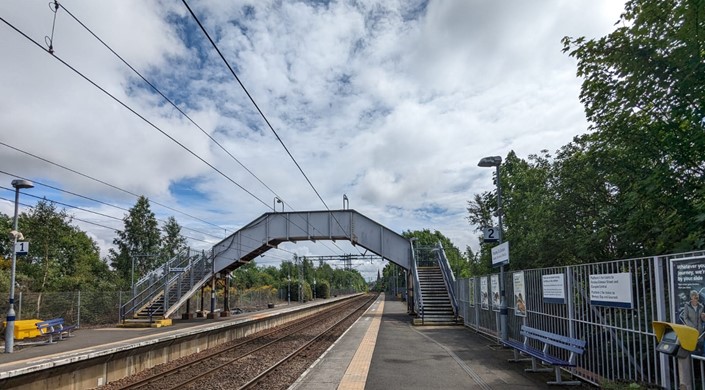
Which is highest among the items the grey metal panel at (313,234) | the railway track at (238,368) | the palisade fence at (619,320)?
the grey metal panel at (313,234)

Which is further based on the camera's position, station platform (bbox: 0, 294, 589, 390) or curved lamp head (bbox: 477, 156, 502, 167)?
curved lamp head (bbox: 477, 156, 502, 167)

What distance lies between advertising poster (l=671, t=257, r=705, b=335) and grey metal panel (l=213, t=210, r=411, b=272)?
83.3ft

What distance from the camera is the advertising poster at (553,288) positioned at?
9623 millimetres

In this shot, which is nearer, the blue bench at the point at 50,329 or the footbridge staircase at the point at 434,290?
the blue bench at the point at 50,329

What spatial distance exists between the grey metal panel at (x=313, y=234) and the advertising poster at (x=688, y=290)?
2539 centimetres

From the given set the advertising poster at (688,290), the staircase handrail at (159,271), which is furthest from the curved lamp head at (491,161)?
the staircase handrail at (159,271)

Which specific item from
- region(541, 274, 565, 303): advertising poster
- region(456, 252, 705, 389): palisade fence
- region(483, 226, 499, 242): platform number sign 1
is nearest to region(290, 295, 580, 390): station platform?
region(456, 252, 705, 389): palisade fence

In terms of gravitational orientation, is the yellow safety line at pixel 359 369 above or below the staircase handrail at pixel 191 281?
below

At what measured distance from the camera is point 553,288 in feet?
33.0

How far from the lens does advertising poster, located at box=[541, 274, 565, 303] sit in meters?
9.62

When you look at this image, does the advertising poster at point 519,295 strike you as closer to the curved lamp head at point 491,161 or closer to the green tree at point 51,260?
the curved lamp head at point 491,161

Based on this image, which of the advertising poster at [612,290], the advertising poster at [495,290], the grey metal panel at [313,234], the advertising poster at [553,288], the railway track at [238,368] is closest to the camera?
the advertising poster at [612,290]

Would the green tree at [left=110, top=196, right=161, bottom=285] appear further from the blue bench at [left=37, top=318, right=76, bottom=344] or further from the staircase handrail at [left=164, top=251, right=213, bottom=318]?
the blue bench at [left=37, top=318, right=76, bottom=344]

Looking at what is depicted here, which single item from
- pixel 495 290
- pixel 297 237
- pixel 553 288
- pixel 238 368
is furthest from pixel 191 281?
pixel 553 288
